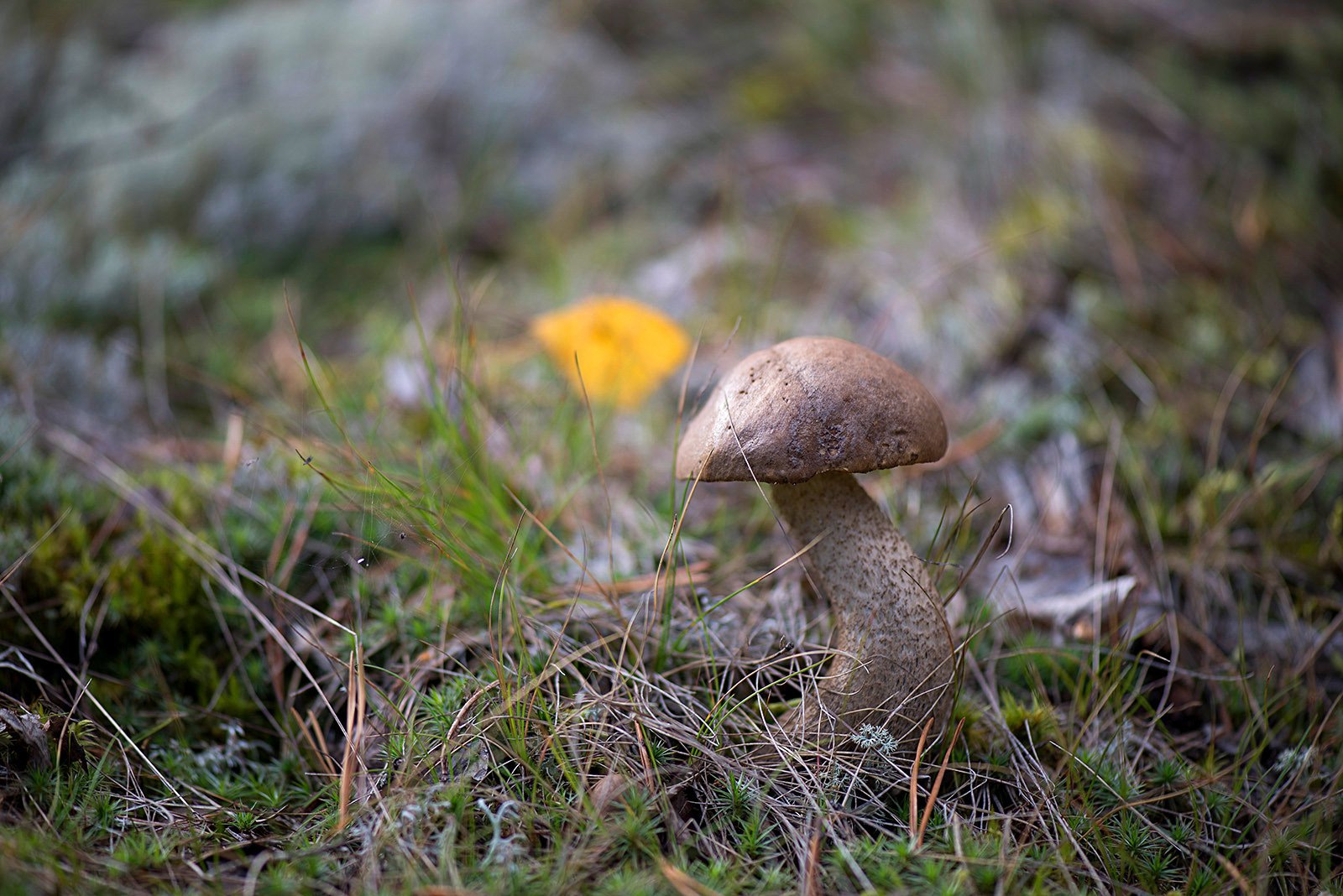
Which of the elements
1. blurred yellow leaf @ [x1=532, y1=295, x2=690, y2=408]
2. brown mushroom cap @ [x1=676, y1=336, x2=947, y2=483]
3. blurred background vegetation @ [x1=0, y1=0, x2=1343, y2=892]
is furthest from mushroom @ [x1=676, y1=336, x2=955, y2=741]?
blurred yellow leaf @ [x1=532, y1=295, x2=690, y2=408]

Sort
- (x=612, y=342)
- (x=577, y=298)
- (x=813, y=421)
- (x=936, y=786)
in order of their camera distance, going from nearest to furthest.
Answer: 1. (x=813, y=421)
2. (x=936, y=786)
3. (x=612, y=342)
4. (x=577, y=298)

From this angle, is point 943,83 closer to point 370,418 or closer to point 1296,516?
point 1296,516

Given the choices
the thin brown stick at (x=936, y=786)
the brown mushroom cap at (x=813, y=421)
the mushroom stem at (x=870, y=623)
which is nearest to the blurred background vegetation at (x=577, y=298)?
the thin brown stick at (x=936, y=786)

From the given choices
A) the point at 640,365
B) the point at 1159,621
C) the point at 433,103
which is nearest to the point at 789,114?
the point at 433,103

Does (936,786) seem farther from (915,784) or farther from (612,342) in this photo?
(612,342)

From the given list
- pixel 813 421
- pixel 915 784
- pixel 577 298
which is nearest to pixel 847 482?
pixel 813 421

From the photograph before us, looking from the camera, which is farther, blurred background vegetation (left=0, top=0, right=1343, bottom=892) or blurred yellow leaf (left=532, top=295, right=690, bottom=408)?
blurred yellow leaf (left=532, top=295, right=690, bottom=408)

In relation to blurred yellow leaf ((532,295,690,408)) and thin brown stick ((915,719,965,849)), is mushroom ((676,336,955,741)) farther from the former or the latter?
blurred yellow leaf ((532,295,690,408))

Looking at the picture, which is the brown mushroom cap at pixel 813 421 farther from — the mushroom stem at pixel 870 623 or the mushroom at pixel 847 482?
the mushroom stem at pixel 870 623

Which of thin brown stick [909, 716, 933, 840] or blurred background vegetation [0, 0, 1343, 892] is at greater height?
blurred background vegetation [0, 0, 1343, 892]
